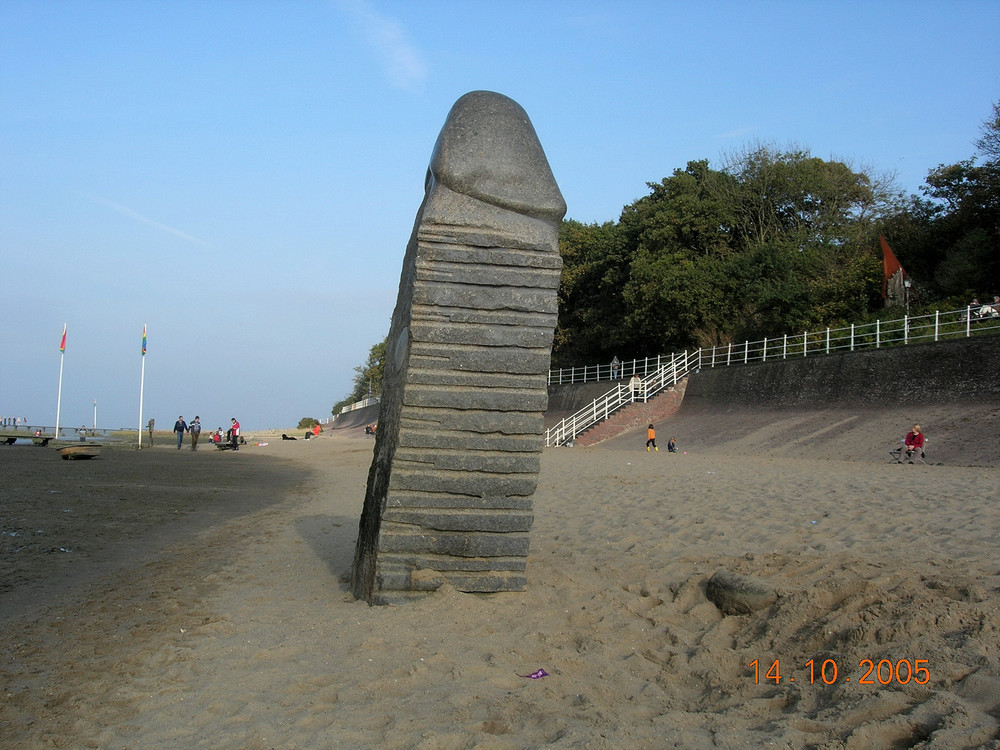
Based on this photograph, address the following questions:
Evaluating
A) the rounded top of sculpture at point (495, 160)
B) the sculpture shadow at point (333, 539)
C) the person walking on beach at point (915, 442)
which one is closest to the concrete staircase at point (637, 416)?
the person walking on beach at point (915, 442)

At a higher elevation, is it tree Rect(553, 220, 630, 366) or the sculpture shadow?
tree Rect(553, 220, 630, 366)

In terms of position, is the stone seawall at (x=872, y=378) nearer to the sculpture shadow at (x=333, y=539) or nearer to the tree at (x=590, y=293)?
the tree at (x=590, y=293)

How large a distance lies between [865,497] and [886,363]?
14567 mm

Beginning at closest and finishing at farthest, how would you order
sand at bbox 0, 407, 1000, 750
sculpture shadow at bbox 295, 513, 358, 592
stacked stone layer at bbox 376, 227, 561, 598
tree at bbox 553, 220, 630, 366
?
1. sand at bbox 0, 407, 1000, 750
2. stacked stone layer at bbox 376, 227, 561, 598
3. sculpture shadow at bbox 295, 513, 358, 592
4. tree at bbox 553, 220, 630, 366

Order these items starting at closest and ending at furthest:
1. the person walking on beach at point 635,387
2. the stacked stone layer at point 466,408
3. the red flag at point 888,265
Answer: the stacked stone layer at point 466,408 < the red flag at point 888,265 < the person walking on beach at point 635,387

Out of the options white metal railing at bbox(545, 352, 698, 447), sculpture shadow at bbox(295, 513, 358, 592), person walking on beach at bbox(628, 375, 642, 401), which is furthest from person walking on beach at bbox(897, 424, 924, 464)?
person walking on beach at bbox(628, 375, 642, 401)

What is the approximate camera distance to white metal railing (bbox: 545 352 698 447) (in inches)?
1227

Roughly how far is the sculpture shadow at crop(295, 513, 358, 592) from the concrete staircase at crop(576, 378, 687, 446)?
19.3 m

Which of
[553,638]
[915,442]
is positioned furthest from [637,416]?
[553,638]

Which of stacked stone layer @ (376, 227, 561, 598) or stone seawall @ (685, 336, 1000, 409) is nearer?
stacked stone layer @ (376, 227, 561, 598)

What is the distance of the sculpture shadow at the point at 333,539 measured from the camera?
300 inches

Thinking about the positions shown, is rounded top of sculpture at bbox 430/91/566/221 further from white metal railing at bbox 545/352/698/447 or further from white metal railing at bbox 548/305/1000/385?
white metal railing at bbox 545/352/698/447

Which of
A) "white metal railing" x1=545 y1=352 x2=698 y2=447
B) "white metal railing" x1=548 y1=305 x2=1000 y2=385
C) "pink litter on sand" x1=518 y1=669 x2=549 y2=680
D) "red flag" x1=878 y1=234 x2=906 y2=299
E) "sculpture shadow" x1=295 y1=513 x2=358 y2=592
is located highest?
"red flag" x1=878 y1=234 x2=906 y2=299

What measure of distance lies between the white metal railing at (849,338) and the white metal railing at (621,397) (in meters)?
0.70
